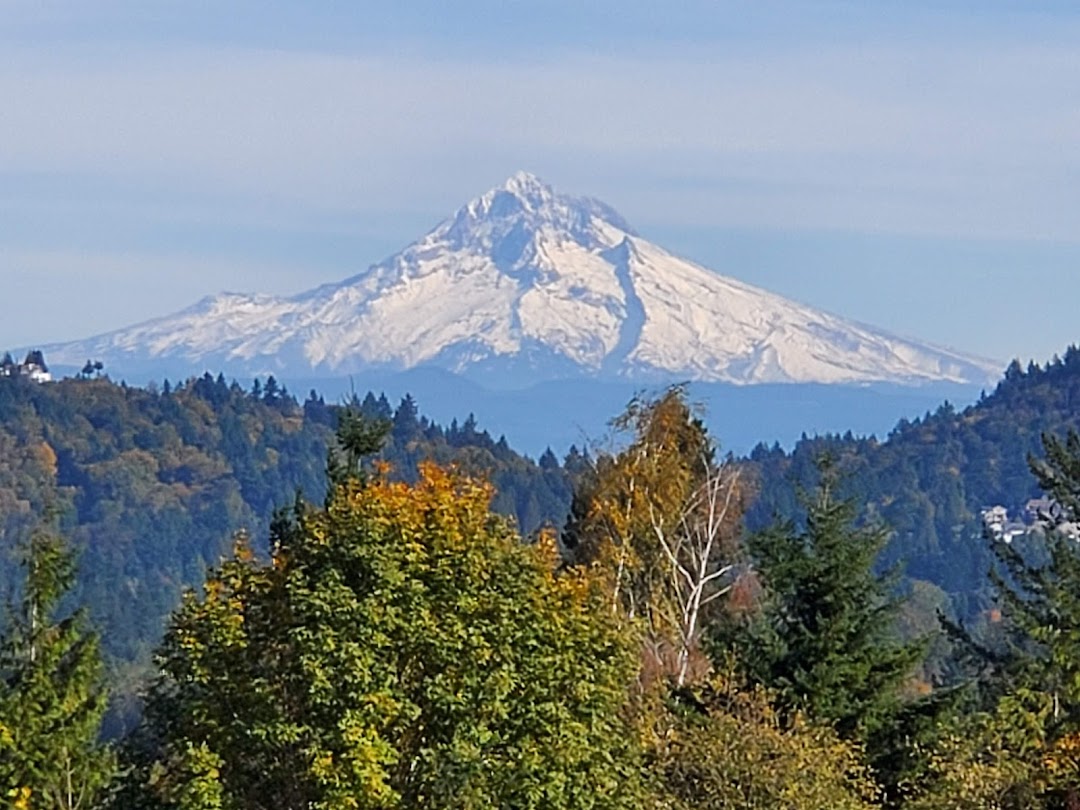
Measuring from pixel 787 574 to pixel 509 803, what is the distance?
23.9 feet

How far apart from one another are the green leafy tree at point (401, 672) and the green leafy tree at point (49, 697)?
1.47 m

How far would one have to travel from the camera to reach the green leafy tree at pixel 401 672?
2097 centimetres

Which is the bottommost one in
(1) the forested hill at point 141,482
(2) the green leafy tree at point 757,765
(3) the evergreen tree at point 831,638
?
(1) the forested hill at point 141,482

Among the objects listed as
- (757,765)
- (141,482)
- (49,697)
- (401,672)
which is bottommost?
(141,482)

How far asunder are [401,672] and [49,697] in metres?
5.03

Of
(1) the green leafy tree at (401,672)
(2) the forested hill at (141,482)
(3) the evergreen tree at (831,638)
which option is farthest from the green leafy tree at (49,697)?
(2) the forested hill at (141,482)

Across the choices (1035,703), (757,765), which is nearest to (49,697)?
(757,765)

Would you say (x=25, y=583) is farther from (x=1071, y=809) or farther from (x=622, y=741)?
(x=1071, y=809)

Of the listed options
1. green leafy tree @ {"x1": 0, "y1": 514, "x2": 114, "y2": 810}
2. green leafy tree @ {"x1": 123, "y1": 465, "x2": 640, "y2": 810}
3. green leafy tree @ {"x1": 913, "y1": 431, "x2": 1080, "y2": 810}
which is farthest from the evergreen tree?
green leafy tree @ {"x1": 0, "y1": 514, "x2": 114, "y2": 810}

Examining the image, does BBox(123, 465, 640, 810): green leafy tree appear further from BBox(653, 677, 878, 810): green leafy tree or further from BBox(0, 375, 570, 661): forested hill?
BBox(0, 375, 570, 661): forested hill

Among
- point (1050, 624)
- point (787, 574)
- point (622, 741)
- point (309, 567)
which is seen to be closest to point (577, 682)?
point (622, 741)

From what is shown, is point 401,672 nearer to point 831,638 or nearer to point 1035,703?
point 831,638

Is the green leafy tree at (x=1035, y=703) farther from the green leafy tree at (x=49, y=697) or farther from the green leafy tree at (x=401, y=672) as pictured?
the green leafy tree at (x=49, y=697)

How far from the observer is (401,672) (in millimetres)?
21500
